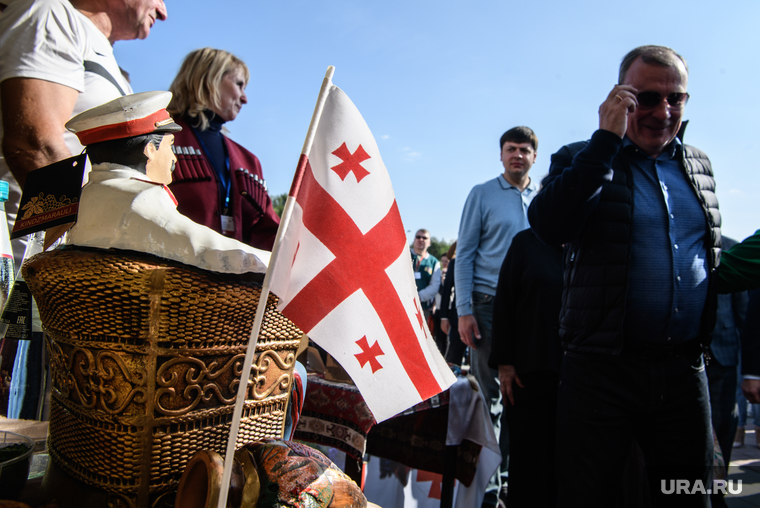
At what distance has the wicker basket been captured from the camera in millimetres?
858

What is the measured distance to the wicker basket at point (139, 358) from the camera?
2.82 feet

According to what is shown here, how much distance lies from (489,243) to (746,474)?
10.7 feet

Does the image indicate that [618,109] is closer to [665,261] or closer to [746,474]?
[665,261]

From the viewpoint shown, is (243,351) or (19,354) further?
(19,354)

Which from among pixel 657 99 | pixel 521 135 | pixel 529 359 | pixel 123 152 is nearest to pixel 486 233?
pixel 521 135

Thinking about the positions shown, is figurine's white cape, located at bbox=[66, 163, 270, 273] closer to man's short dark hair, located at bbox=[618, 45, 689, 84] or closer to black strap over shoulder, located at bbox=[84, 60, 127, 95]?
black strap over shoulder, located at bbox=[84, 60, 127, 95]

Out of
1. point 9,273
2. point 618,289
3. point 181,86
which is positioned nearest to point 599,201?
point 618,289

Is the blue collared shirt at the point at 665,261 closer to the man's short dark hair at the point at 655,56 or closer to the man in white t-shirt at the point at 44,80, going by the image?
the man's short dark hair at the point at 655,56

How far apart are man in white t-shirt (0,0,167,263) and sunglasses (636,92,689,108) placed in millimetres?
1987

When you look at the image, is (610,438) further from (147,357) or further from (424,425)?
(147,357)

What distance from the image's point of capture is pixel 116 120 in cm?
99

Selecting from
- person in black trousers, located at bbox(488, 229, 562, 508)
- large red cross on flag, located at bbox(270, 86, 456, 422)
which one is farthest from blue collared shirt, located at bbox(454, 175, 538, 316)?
large red cross on flag, located at bbox(270, 86, 456, 422)

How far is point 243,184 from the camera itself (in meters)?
1.91

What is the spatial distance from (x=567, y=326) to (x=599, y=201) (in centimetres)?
51
